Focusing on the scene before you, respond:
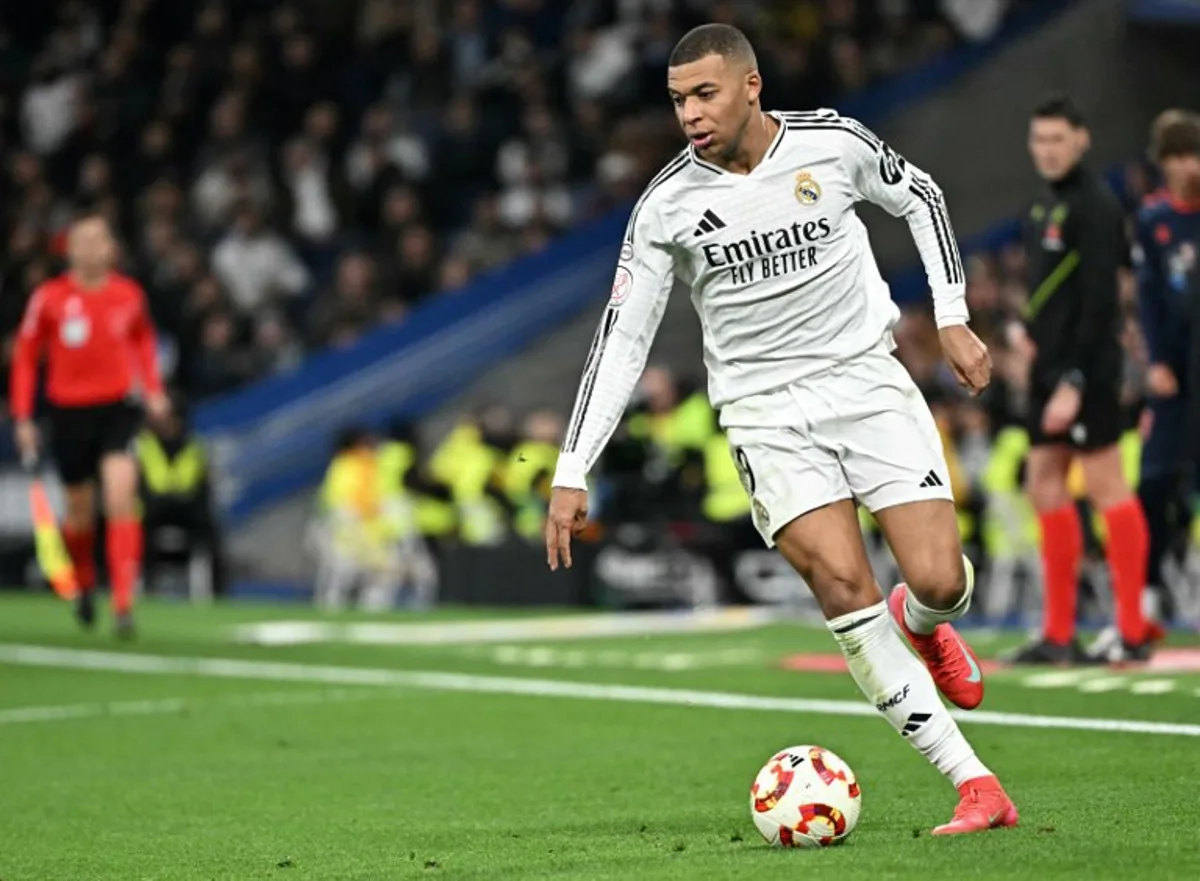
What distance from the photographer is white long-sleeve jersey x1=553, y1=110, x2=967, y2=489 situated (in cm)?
659

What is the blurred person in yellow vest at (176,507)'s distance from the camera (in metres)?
22.1

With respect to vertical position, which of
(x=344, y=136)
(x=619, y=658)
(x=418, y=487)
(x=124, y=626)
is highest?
(x=344, y=136)

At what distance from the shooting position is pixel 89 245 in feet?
47.3

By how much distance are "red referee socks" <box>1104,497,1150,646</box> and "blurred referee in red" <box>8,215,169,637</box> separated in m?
6.29

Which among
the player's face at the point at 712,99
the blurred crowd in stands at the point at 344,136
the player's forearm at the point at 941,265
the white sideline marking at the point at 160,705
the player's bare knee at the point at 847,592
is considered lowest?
the white sideline marking at the point at 160,705

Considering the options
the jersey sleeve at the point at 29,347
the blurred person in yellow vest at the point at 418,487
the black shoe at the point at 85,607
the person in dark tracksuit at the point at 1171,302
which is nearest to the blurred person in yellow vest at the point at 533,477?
the blurred person in yellow vest at the point at 418,487

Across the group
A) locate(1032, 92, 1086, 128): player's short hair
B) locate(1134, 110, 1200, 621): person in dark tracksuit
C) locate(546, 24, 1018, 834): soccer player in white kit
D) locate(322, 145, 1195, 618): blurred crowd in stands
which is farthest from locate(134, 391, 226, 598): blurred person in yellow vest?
locate(546, 24, 1018, 834): soccer player in white kit

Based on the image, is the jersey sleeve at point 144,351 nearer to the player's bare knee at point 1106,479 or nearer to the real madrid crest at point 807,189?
the player's bare knee at point 1106,479

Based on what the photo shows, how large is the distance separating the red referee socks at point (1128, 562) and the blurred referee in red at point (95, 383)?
20.7 feet

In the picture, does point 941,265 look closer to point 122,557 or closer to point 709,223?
point 709,223

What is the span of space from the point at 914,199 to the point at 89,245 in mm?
8634

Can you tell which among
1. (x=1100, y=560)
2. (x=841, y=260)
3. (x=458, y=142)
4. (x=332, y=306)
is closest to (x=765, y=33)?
(x=458, y=142)

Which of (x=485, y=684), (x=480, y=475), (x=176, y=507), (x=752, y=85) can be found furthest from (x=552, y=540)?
(x=176, y=507)

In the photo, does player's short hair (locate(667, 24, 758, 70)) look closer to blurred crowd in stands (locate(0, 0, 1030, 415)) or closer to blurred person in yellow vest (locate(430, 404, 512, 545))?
blurred person in yellow vest (locate(430, 404, 512, 545))
